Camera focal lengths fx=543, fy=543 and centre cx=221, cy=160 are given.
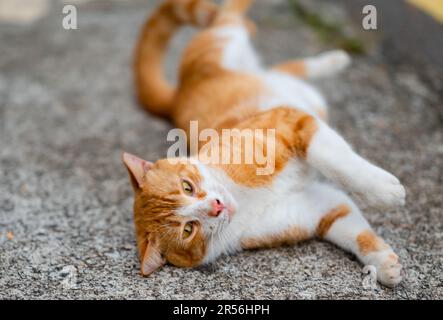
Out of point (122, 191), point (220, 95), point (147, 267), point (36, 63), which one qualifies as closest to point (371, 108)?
point (220, 95)

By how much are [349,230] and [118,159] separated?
1564 mm

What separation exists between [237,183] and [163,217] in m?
0.34

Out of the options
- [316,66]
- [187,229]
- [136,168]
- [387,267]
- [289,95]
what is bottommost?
[387,267]

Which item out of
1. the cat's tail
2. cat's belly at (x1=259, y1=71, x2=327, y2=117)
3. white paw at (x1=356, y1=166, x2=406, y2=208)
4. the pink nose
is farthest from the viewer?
the cat's tail

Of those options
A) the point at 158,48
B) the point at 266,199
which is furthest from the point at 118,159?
the point at 266,199

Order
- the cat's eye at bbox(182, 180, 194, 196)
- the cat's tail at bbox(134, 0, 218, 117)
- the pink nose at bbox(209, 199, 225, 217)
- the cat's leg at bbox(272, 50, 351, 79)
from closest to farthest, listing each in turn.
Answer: the pink nose at bbox(209, 199, 225, 217) < the cat's eye at bbox(182, 180, 194, 196) < the cat's leg at bbox(272, 50, 351, 79) < the cat's tail at bbox(134, 0, 218, 117)

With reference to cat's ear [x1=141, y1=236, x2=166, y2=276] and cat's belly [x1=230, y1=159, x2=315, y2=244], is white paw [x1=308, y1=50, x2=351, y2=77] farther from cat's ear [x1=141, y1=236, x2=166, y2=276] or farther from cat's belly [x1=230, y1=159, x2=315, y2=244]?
cat's ear [x1=141, y1=236, x2=166, y2=276]

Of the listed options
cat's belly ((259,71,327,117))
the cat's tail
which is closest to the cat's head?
cat's belly ((259,71,327,117))

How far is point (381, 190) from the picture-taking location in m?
2.01

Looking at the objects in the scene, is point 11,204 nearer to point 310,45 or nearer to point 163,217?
point 163,217

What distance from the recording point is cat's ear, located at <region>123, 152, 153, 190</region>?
227cm

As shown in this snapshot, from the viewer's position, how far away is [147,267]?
6.98 ft

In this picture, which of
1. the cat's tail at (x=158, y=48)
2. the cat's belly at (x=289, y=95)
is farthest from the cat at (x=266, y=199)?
the cat's tail at (x=158, y=48)

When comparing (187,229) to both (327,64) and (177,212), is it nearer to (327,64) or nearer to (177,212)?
(177,212)
